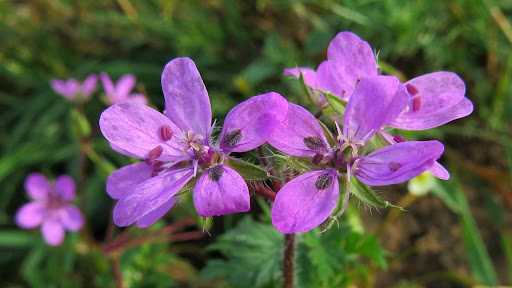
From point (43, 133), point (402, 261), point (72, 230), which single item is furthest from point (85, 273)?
point (402, 261)

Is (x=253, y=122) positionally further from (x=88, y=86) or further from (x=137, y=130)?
(x=88, y=86)

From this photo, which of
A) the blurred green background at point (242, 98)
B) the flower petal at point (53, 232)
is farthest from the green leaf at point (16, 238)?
the flower petal at point (53, 232)

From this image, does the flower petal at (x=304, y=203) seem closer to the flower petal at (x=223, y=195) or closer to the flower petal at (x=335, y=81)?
the flower petal at (x=223, y=195)

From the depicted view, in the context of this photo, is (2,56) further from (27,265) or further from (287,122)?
(287,122)

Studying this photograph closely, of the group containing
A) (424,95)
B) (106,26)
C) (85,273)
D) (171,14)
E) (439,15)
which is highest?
(424,95)

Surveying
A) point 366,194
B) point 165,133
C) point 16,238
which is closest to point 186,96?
point 165,133

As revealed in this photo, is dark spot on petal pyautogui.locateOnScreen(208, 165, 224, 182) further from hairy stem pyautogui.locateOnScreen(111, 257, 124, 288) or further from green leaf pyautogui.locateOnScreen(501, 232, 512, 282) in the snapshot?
green leaf pyautogui.locateOnScreen(501, 232, 512, 282)
